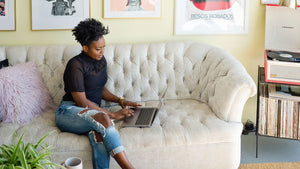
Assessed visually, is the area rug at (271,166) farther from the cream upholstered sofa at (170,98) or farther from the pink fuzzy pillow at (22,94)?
the pink fuzzy pillow at (22,94)

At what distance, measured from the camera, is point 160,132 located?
237 centimetres

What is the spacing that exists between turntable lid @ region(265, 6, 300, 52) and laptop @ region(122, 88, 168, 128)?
51.9 inches

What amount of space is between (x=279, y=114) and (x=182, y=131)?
94 cm

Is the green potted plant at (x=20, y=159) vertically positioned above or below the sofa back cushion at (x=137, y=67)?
below

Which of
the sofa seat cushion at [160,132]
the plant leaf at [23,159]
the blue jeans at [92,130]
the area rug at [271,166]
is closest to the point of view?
the plant leaf at [23,159]

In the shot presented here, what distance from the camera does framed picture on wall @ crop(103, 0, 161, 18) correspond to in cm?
315

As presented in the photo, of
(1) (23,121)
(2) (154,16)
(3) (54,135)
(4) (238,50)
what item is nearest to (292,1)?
(4) (238,50)

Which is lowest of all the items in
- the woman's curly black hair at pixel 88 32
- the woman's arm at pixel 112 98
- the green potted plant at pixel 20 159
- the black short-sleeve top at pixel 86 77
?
the green potted plant at pixel 20 159

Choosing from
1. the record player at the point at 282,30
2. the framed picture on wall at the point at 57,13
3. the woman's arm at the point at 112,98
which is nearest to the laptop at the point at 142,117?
the woman's arm at the point at 112,98

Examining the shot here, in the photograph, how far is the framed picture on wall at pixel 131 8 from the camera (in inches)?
124

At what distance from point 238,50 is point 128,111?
1.44 m

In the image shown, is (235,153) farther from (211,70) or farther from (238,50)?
(238,50)

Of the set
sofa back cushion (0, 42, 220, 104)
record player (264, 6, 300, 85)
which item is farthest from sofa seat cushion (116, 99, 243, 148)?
record player (264, 6, 300, 85)

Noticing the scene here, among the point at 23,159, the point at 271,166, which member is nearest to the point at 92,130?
the point at 23,159
